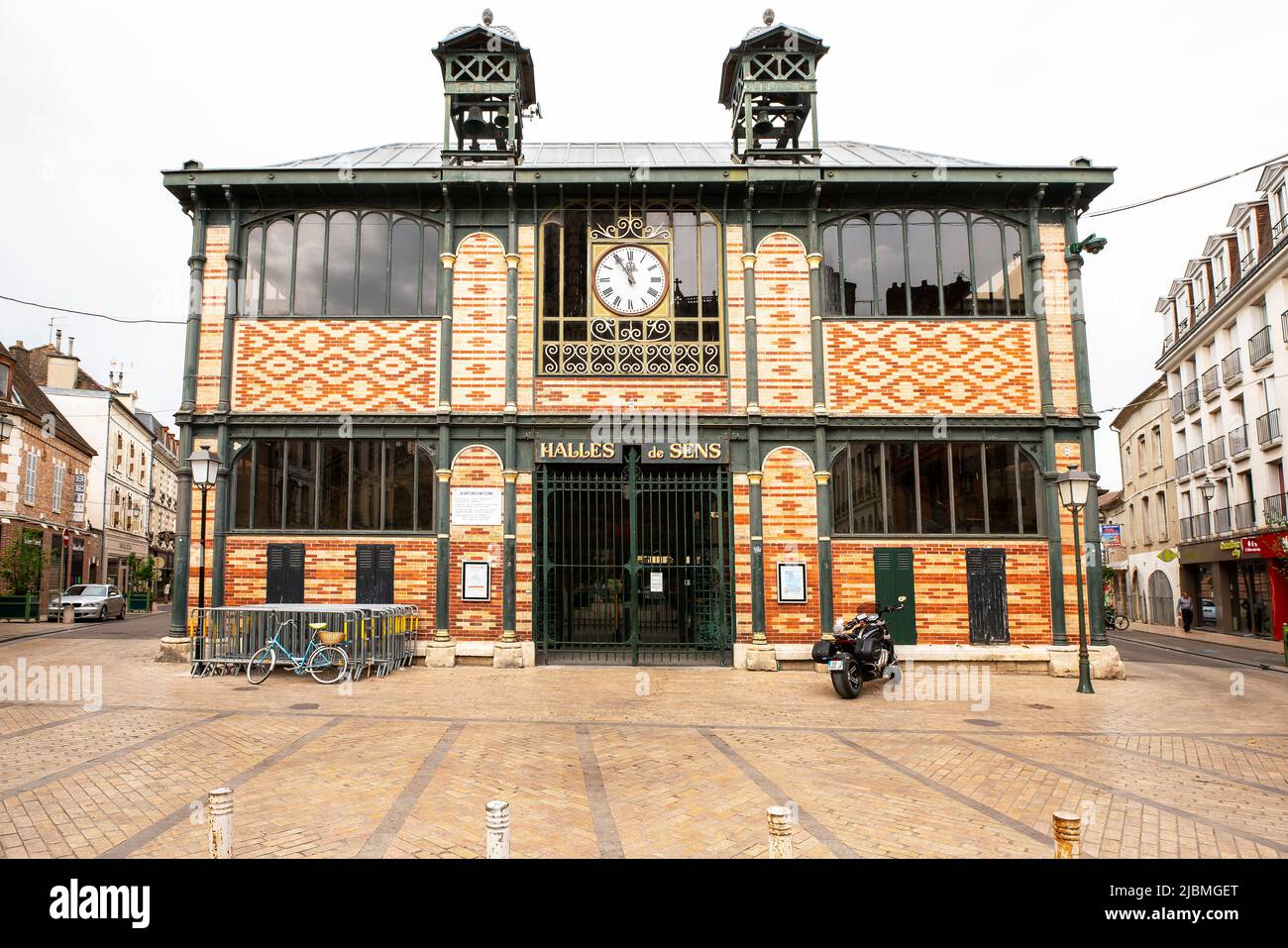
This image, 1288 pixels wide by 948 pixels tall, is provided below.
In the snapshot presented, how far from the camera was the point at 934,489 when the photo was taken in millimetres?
14414

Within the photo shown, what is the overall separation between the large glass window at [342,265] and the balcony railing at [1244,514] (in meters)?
27.9

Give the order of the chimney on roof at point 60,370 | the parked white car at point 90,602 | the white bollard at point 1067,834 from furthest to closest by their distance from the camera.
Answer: the chimney on roof at point 60,370, the parked white car at point 90,602, the white bollard at point 1067,834


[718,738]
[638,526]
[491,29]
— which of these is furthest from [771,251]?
[718,738]

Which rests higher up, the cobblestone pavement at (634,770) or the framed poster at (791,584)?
the framed poster at (791,584)

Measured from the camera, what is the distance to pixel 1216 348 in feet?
94.3

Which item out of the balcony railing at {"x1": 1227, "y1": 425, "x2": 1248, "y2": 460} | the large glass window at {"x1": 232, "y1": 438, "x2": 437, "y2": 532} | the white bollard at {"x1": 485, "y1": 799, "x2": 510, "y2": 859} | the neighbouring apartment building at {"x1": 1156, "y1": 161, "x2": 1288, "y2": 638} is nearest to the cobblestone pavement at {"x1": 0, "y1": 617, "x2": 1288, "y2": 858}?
the white bollard at {"x1": 485, "y1": 799, "x2": 510, "y2": 859}

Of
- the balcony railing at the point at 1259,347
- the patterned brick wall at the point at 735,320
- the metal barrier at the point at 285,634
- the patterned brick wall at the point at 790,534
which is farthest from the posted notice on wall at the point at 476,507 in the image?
the balcony railing at the point at 1259,347

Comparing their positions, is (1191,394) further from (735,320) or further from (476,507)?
(476,507)

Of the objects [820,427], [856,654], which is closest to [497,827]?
[856,654]

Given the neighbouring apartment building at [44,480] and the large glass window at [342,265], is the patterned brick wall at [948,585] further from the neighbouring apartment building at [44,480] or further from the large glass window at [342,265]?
the neighbouring apartment building at [44,480]

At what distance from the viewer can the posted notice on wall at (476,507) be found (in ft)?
47.0

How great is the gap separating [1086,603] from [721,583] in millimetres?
6635

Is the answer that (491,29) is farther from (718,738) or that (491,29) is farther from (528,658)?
(718,738)

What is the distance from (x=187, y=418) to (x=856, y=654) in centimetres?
1262
